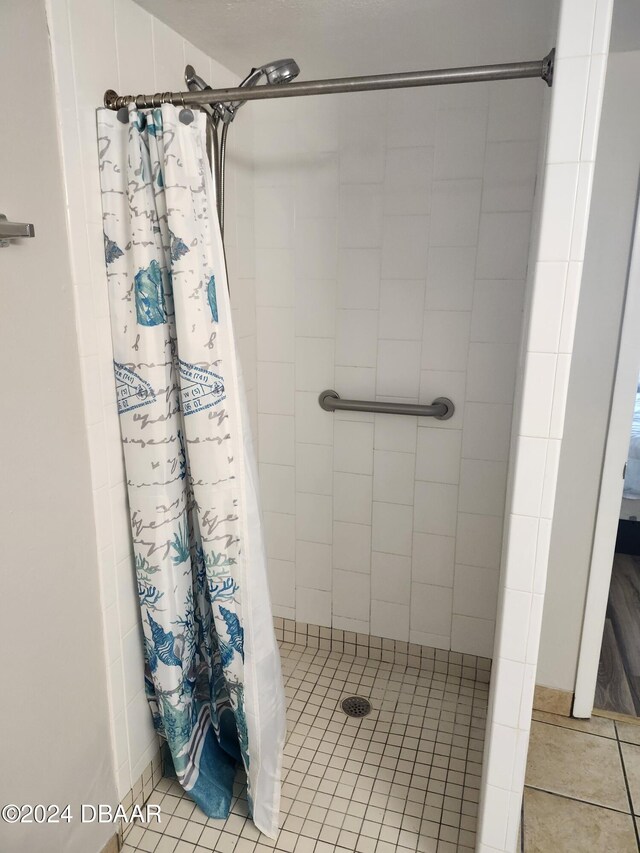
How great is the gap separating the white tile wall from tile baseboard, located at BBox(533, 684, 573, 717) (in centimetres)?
73

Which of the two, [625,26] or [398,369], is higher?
[625,26]

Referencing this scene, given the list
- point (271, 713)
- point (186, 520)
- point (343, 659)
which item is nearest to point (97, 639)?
point (186, 520)

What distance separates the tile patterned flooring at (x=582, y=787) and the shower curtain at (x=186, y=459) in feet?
2.44

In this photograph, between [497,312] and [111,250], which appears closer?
[111,250]

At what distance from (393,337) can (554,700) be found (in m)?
1.33

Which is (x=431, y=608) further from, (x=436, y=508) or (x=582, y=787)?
(x=582, y=787)

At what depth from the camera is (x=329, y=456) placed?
2.22 meters

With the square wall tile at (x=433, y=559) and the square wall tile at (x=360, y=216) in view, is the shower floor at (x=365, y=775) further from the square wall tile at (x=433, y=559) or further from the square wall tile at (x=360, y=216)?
the square wall tile at (x=360, y=216)

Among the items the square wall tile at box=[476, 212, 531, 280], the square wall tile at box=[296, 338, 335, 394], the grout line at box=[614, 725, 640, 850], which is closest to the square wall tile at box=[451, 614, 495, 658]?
the grout line at box=[614, 725, 640, 850]

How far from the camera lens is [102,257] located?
4.63 feet

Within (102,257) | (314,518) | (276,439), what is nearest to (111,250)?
(102,257)

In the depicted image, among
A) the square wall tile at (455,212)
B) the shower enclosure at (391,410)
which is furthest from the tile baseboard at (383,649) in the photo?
the square wall tile at (455,212)

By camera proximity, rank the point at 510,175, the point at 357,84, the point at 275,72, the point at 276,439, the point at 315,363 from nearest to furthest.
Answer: the point at 357,84 → the point at 275,72 → the point at 510,175 → the point at 315,363 → the point at 276,439

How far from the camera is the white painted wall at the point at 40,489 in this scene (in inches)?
45.2
